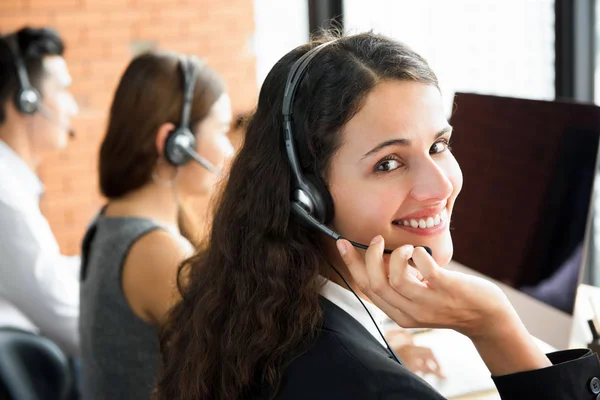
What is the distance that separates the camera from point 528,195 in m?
1.51

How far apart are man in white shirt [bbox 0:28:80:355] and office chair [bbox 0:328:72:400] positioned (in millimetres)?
327

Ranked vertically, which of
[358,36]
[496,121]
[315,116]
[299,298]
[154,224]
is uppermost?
[358,36]

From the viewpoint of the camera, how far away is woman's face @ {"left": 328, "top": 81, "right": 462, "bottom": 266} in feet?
3.78

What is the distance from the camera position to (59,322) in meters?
2.57

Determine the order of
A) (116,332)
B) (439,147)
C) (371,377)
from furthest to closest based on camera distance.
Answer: (116,332)
(439,147)
(371,377)

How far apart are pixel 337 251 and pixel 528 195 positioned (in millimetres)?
478

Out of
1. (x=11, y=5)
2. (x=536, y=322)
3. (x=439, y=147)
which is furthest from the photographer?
(x=11, y=5)

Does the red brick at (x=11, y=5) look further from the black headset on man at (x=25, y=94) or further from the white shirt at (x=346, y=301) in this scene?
the white shirt at (x=346, y=301)

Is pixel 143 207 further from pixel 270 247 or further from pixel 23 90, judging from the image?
pixel 23 90

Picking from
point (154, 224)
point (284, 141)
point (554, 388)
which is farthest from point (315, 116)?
point (154, 224)

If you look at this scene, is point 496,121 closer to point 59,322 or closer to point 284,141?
point 284,141

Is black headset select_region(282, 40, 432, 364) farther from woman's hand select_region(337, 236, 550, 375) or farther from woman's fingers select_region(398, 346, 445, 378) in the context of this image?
woman's fingers select_region(398, 346, 445, 378)

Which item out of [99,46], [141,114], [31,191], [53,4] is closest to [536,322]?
[141,114]

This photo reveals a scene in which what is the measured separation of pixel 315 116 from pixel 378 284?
27 cm
